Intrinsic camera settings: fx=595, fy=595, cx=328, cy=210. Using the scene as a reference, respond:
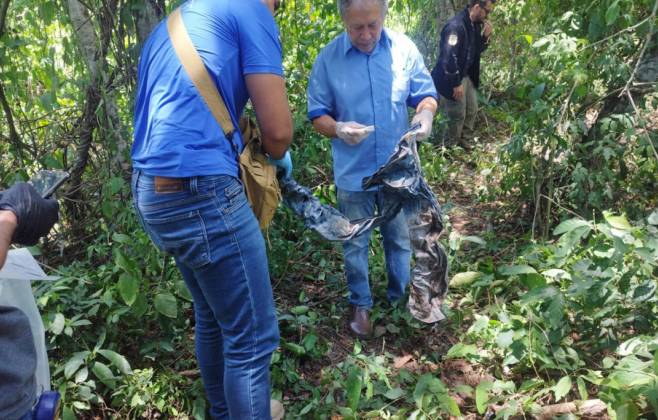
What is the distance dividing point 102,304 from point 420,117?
1653 mm

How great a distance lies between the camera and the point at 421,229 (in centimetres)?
269

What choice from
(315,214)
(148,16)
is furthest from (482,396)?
(148,16)

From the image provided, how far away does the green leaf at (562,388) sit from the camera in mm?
2238

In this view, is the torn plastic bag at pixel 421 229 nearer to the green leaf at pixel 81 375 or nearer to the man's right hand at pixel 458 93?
the green leaf at pixel 81 375

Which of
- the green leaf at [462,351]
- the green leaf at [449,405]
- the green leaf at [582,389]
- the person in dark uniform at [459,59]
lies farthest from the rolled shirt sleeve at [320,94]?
the person in dark uniform at [459,59]

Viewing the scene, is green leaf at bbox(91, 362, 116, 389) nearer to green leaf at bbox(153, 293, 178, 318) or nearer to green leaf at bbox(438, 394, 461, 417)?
green leaf at bbox(153, 293, 178, 318)

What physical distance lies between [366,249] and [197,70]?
1.50 m

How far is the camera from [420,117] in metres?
2.67

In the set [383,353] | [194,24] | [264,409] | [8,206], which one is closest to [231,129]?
[194,24]

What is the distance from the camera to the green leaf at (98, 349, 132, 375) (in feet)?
7.92

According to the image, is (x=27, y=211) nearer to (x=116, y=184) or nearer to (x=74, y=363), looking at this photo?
(x=74, y=363)

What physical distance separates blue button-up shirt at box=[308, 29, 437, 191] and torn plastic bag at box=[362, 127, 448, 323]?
14 cm

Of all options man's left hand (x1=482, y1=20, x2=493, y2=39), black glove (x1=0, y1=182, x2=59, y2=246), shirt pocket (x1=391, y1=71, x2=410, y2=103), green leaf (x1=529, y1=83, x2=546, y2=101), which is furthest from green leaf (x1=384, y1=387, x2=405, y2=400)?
man's left hand (x1=482, y1=20, x2=493, y2=39)

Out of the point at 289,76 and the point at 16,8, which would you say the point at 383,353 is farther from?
the point at 16,8
